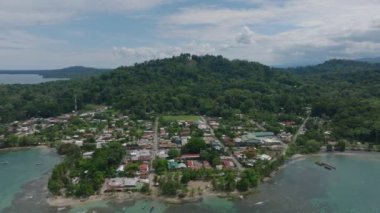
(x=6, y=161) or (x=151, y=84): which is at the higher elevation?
(x=151, y=84)

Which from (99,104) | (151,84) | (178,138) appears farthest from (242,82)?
(178,138)

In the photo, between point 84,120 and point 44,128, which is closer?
point 44,128

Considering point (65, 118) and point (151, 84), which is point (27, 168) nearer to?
point (65, 118)

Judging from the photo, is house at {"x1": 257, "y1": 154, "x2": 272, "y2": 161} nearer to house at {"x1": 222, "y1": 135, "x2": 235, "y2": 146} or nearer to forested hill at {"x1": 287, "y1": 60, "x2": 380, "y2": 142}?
house at {"x1": 222, "y1": 135, "x2": 235, "y2": 146}

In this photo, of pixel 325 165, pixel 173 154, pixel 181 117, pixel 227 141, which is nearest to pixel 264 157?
pixel 325 165

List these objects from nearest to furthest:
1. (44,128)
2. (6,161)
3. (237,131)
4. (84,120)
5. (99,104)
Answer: (6,161)
(237,131)
(44,128)
(84,120)
(99,104)

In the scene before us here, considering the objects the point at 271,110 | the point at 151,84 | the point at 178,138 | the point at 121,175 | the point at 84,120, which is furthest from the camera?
the point at 151,84

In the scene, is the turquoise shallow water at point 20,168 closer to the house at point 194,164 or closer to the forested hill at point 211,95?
the house at point 194,164

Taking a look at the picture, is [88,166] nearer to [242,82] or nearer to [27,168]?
[27,168]
